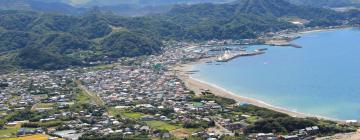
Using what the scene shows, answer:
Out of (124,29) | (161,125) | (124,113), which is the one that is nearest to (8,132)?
(124,113)

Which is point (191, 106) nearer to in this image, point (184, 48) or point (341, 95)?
point (341, 95)

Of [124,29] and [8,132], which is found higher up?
[124,29]

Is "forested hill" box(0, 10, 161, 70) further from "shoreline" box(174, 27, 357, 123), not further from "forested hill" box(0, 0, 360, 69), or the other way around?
"shoreline" box(174, 27, 357, 123)

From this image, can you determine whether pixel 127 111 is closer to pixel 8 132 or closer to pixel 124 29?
pixel 8 132

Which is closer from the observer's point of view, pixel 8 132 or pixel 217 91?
pixel 8 132

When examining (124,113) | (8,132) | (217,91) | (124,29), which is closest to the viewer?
(8,132)

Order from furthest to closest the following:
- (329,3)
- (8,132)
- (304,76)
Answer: (329,3)
(304,76)
(8,132)

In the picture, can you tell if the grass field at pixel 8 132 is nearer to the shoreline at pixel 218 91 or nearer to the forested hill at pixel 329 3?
the shoreline at pixel 218 91

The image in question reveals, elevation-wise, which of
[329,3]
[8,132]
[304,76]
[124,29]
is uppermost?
[329,3]
